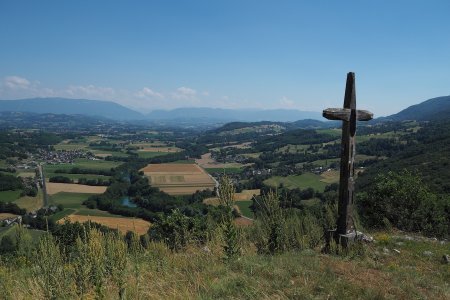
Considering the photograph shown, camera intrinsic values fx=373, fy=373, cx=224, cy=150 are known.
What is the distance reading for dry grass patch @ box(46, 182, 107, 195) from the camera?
7141 centimetres

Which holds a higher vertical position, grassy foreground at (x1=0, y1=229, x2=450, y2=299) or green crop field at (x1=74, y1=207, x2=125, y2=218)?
grassy foreground at (x1=0, y1=229, x2=450, y2=299)

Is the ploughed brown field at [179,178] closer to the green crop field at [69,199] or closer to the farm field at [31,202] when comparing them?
the green crop field at [69,199]

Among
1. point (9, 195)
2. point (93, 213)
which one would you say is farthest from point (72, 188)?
point (93, 213)

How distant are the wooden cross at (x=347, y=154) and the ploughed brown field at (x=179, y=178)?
65.0m

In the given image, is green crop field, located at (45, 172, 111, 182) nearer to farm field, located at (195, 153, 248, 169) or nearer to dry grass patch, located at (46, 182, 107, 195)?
dry grass patch, located at (46, 182, 107, 195)

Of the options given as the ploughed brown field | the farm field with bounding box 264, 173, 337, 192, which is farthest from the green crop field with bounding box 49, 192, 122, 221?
the farm field with bounding box 264, 173, 337, 192

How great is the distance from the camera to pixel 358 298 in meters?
4.60

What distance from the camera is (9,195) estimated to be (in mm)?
64625

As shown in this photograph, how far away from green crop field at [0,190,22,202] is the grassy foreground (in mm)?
63522

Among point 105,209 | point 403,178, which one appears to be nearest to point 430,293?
point 403,178

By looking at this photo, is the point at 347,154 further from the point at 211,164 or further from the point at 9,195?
the point at 211,164

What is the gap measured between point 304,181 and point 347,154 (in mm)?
67930

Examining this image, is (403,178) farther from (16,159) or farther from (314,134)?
(314,134)

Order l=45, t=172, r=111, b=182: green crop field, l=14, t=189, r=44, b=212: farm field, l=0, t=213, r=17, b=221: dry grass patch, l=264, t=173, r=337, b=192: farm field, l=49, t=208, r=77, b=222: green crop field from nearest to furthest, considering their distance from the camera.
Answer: l=0, t=213, r=17, b=221: dry grass patch → l=49, t=208, r=77, b=222: green crop field → l=14, t=189, r=44, b=212: farm field → l=264, t=173, r=337, b=192: farm field → l=45, t=172, r=111, b=182: green crop field
